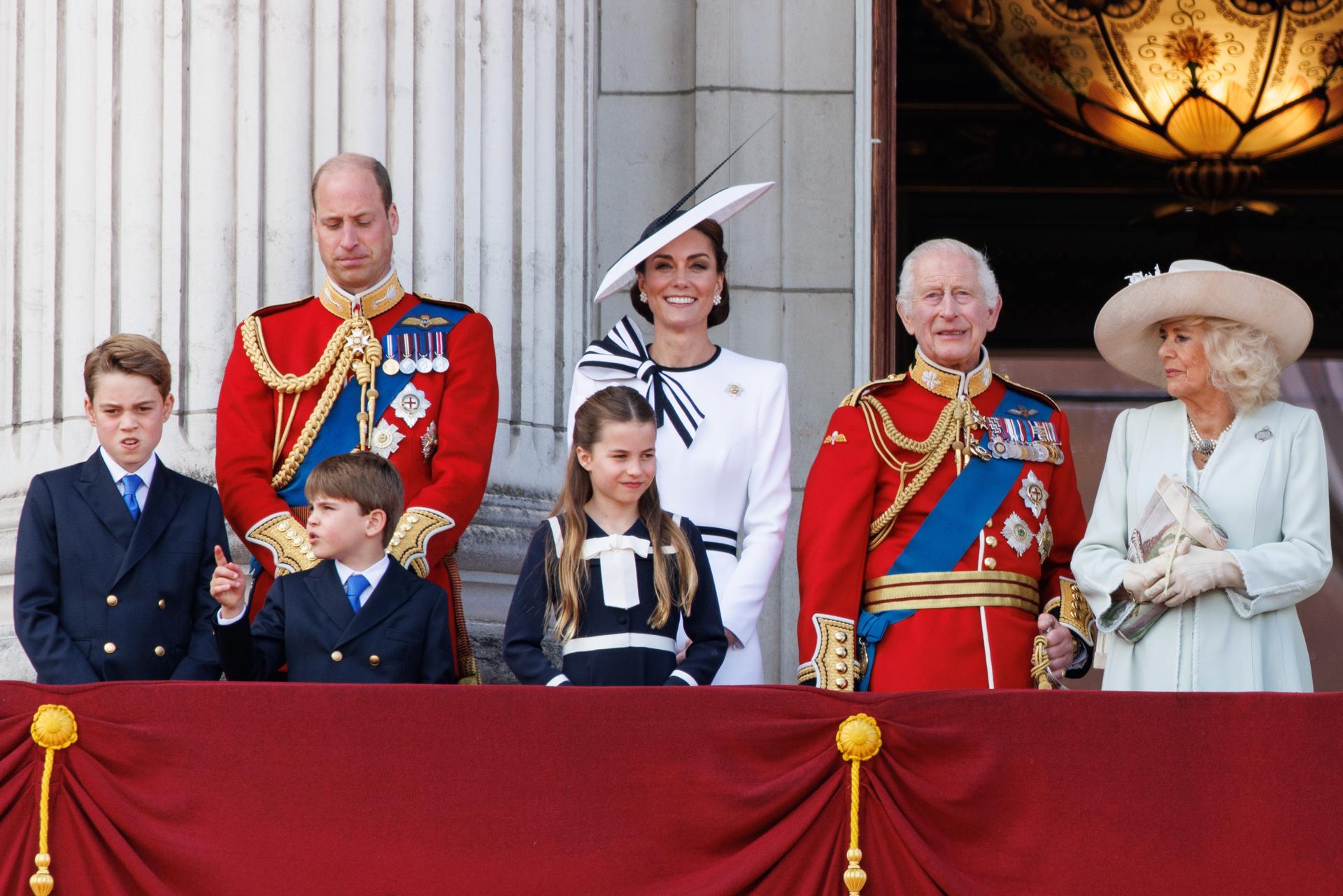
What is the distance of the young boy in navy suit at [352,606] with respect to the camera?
14.9 feet

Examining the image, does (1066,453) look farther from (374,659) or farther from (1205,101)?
(1205,101)

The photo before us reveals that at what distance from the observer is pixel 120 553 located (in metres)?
4.70

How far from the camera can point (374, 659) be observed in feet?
14.8

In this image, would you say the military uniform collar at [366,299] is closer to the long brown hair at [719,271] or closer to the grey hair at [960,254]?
the long brown hair at [719,271]

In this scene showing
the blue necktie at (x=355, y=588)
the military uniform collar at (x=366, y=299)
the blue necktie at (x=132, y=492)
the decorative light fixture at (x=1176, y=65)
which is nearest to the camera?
the blue necktie at (x=355, y=588)

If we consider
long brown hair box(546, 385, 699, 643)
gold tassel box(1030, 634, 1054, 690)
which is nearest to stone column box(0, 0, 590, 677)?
long brown hair box(546, 385, 699, 643)

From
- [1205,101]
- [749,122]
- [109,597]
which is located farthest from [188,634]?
[1205,101]

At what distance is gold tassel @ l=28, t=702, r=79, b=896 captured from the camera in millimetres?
3986

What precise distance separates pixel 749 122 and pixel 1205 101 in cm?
312

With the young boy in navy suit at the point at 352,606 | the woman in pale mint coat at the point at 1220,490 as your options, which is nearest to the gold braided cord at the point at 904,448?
the woman in pale mint coat at the point at 1220,490

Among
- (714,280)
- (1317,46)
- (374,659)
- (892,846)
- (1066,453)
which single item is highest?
(1317,46)

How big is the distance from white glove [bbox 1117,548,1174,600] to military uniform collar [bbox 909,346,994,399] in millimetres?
577

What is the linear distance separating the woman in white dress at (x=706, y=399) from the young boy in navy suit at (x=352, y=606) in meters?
0.57

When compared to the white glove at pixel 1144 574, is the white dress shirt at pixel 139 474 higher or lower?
higher
